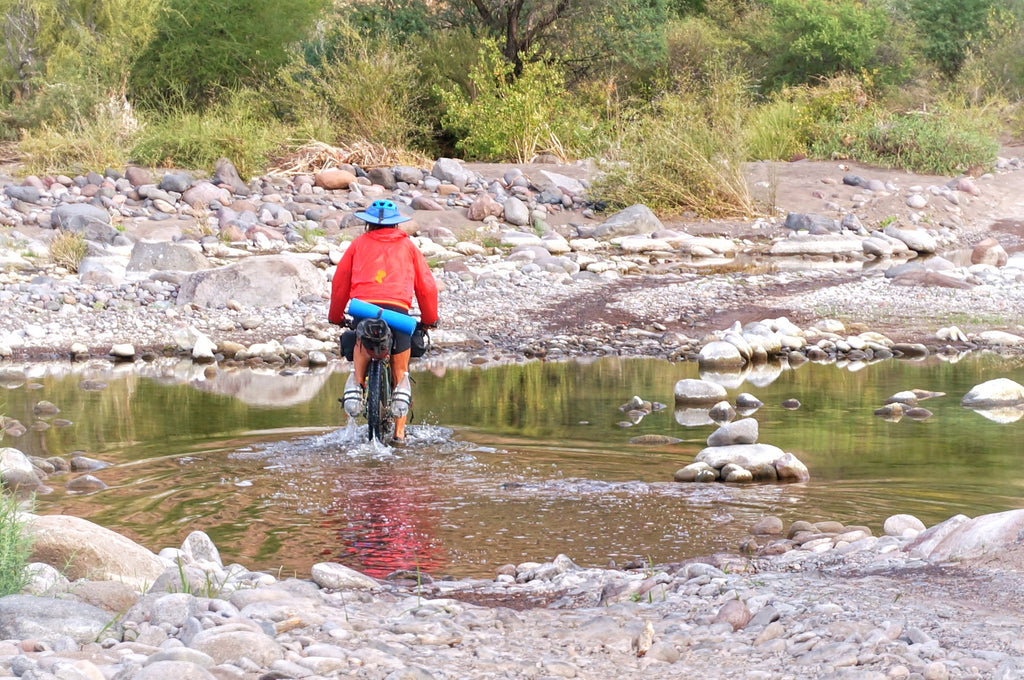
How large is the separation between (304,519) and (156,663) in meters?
3.11

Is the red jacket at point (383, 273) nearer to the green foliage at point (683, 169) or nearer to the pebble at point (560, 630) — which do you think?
the pebble at point (560, 630)

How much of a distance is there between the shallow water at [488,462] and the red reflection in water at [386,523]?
0.02 meters

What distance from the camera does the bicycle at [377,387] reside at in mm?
7625

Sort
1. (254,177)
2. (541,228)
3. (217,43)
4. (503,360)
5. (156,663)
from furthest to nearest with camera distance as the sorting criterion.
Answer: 1. (217,43)
2. (254,177)
3. (541,228)
4. (503,360)
5. (156,663)

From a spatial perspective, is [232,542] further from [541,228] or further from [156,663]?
[541,228]

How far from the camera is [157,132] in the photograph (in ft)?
73.5

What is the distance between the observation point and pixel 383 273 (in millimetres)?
7707

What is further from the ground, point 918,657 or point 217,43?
point 217,43

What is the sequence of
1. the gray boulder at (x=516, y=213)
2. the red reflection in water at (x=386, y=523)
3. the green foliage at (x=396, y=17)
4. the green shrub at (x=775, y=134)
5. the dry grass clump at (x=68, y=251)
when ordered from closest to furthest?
the red reflection in water at (x=386, y=523) < the dry grass clump at (x=68, y=251) < the gray boulder at (x=516, y=213) < the green shrub at (x=775, y=134) < the green foliage at (x=396, y=17)

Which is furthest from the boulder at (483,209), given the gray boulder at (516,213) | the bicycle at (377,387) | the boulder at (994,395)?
the bicycle at (377,387)

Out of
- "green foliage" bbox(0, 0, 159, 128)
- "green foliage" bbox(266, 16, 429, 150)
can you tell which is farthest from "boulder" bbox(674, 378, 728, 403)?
"green foliage" bbox(0, 0, 159, 128)

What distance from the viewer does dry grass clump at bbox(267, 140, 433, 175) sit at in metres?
22.2

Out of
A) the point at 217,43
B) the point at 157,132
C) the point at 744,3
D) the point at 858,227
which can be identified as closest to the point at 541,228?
the point at 858,227

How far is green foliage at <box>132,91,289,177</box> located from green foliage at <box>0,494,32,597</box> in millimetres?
17513
